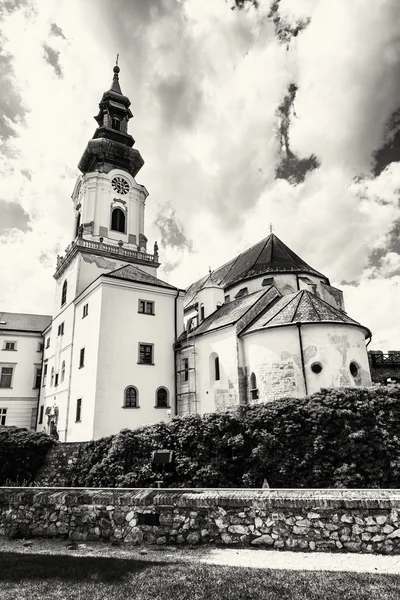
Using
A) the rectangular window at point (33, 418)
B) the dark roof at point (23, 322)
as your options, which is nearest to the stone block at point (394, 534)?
the rectangular window at point (33, 418)

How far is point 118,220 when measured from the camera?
36250 mm

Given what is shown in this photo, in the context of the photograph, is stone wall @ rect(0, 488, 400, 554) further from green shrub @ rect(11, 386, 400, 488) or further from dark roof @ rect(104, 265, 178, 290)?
dark roof @ rect(104, 265, 178, 290)

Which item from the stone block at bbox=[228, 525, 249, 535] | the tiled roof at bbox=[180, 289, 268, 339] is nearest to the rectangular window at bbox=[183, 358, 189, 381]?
the tiled roof at bbox=[180, 289, 268, 339]

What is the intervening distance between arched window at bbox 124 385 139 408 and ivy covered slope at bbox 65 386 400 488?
951 cm

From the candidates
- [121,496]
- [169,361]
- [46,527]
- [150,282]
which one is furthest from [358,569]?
[150,282]

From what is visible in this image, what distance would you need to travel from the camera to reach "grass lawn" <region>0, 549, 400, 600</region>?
529 centimetres

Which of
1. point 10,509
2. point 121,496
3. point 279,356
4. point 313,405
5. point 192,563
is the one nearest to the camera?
point 192,563

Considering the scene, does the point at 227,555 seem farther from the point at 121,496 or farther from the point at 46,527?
the point at 46,527

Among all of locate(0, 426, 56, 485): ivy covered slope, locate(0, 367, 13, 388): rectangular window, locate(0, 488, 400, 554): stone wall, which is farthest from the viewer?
locate(0, 367, 13, 388): rectangular window

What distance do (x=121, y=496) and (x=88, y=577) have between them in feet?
8.27

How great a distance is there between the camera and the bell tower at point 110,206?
1309 inches

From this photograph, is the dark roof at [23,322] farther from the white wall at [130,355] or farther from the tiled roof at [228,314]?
the tiled roof at [228,314]

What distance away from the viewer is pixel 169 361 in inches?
1088

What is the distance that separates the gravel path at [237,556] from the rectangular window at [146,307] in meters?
19.7
